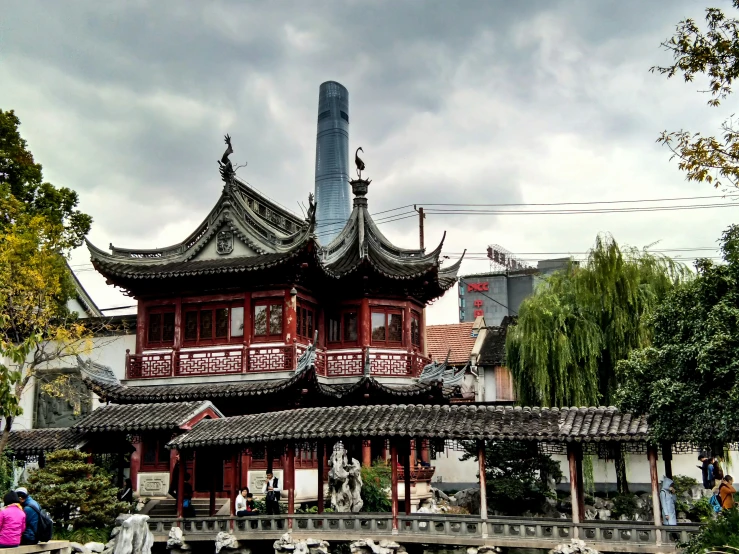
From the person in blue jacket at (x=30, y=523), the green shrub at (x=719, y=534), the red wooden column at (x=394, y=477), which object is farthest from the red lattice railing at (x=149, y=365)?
the green shrub at (x=719, y=534)

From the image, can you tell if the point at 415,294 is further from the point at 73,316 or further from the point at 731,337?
the point at 731,337

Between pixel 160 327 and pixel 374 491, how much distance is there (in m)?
8.08

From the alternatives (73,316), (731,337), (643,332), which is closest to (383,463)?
(643,332)

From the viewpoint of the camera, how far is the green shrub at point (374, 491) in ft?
66.2

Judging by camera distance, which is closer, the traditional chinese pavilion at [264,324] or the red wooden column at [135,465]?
the traditional chinese pavilion at [264,324]

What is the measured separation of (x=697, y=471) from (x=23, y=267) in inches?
930

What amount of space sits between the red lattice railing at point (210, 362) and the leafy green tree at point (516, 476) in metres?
7.18

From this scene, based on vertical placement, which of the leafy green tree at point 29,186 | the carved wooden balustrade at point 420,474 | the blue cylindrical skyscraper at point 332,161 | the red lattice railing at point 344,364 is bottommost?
the carved wooden balustrade at point 420,474

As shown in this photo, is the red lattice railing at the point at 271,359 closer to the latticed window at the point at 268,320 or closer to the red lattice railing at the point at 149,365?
the latticed window at the point at 268,320

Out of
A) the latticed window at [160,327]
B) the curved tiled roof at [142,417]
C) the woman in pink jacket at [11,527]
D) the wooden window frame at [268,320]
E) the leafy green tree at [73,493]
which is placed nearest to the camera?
the woman in pink jacket at [11,527]

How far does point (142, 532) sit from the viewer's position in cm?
1224

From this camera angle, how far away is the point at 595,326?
23.0 meters

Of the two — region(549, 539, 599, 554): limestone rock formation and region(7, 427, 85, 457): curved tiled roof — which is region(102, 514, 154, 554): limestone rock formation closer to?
region(549, 539, 599, 554): limestone rock formation

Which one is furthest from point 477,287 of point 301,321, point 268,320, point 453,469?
point 268,320
